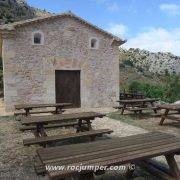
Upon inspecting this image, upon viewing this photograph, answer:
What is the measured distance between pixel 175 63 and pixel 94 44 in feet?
95.8

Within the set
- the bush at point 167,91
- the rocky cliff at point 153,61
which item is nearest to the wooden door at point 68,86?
the bush at point 167,91

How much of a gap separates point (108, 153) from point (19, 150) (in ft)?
11.6

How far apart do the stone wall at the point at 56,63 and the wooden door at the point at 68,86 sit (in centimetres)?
25

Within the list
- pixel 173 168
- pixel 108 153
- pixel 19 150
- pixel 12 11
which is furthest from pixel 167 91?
pixel 12 11

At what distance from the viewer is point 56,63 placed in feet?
49.1

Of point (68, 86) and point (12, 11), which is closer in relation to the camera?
point (68, 86)

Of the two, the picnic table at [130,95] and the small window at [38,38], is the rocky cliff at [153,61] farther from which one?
the small window at [38,38]

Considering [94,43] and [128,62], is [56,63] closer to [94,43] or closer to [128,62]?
[94,43]

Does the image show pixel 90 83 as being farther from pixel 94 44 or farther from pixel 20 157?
pixel 20 157

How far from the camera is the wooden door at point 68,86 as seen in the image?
49.8 ft

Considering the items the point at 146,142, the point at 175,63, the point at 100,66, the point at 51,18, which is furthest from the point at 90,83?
the point at 175,63

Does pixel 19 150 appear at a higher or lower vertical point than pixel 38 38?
lower

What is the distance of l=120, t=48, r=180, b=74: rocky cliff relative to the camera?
1656 inches

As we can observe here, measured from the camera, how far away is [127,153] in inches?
153
